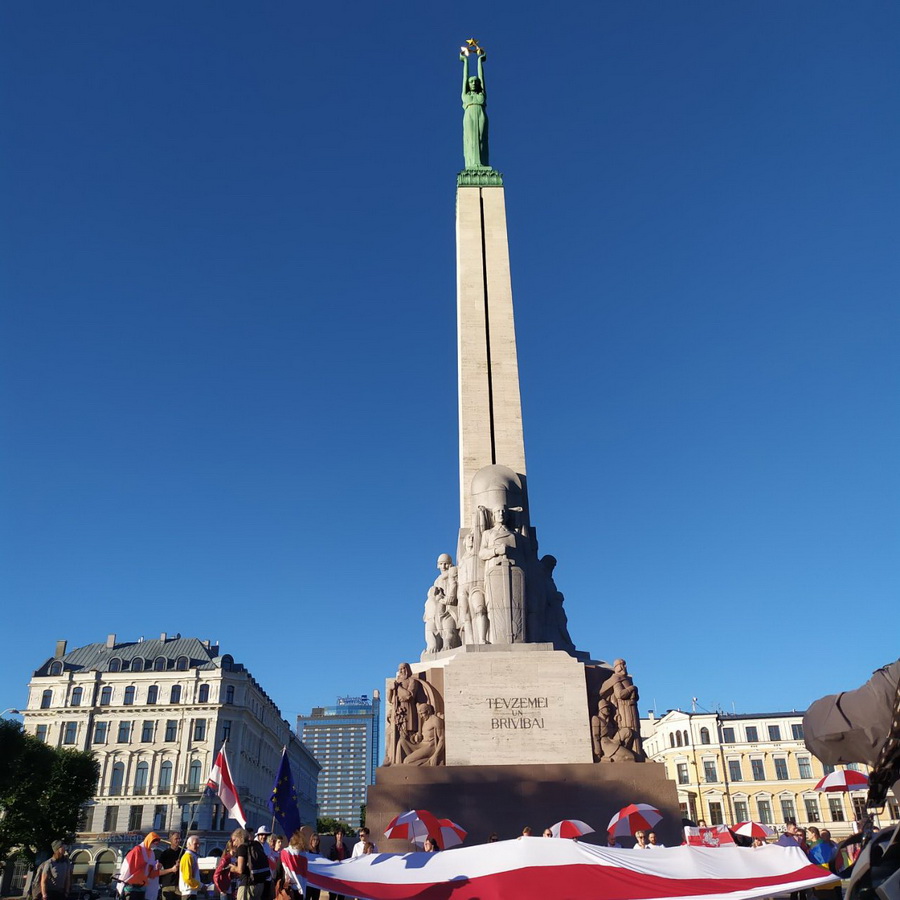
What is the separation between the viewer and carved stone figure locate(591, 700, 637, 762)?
54.6 ft

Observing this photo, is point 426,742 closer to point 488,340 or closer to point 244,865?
point 244,865

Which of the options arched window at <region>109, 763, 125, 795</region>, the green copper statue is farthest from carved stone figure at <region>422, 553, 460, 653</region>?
arched window at <region>109, 763, 125, 795</region>

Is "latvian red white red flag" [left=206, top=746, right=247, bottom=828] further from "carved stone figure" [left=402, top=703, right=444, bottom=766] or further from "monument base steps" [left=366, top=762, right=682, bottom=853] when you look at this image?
"carved stone figure" [left=402, top=703, right=444, bottom=766]

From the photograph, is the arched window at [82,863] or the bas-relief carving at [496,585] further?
the arched window at [82,863]

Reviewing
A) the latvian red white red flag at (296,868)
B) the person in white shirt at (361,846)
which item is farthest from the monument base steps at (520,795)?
the latvian red white red flag at (296,868)

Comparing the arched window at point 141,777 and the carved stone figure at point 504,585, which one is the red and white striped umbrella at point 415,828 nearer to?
the carved stone figure at point 504,585

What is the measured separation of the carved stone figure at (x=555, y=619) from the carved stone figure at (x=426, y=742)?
3642 mm

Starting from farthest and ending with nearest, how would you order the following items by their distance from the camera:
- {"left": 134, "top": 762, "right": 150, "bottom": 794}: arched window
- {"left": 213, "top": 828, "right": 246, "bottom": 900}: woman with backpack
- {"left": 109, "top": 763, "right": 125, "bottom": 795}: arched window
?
{"left": 109, "top": 763, "right": 125, "bottom": 795}: arched window, {"left": 134, "top": 762, "right": 150, "bottom": 794}: arched window, {"left": 213, "top": 828, "right": 246, "bottom": 900}: woman with backpack

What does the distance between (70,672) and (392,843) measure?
6373 centimetres

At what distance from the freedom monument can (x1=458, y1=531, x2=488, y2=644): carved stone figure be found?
3 centimetres

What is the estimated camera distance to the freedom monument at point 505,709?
611 inches

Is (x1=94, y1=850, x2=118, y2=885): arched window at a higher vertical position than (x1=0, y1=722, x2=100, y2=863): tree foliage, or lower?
lower

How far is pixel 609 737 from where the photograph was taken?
666 inches

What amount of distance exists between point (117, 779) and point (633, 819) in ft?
201
